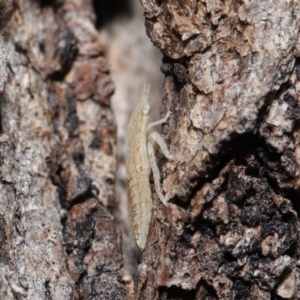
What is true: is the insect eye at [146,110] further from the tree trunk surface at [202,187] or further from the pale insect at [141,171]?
Answer: the tree trunk surface at [202,187]

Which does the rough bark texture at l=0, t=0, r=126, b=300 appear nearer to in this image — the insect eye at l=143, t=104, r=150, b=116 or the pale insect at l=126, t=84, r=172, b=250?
the pale insect at l=126, t=84, r=172, b=250

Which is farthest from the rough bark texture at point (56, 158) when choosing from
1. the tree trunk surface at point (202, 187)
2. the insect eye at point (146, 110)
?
the insect eye at point (146, 110)

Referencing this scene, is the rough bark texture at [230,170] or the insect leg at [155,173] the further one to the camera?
the insect leg at [155,173]

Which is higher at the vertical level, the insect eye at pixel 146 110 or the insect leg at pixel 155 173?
the insect eye at pixel 146 110

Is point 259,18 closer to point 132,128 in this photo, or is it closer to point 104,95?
point 132,128

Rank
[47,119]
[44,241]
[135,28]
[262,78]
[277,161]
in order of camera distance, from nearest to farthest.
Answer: [262,78], [277,161], [44,241], [47,119], [135,28]

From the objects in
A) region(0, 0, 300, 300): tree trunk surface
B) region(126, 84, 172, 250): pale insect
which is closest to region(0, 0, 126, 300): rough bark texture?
region(0, 0, 300, 300): tree trunk surface

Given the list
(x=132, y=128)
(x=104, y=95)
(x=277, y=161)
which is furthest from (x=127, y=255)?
(x=277, y=161)
